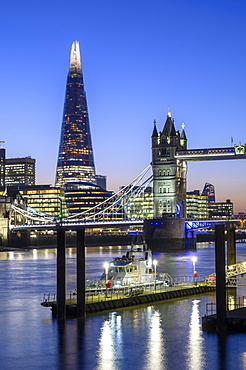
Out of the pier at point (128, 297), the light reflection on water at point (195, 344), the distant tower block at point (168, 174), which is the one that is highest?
the distant tower block at point (168, 174)

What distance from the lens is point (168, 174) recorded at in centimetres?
14400

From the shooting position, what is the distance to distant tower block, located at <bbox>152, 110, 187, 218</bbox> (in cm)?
14300

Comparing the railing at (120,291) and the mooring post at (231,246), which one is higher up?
the mooring post at (231,246)

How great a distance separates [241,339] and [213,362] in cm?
299

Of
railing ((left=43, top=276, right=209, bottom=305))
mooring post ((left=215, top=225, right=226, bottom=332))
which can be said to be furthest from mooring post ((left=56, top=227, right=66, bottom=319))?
mooring post ((left=215, top=225, right=226, bottom=332))

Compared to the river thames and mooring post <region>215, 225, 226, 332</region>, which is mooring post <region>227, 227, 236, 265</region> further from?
mooring post <region>215, 225, 226, 332</region>

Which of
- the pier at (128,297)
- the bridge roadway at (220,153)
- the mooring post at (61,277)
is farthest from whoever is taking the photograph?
the bridge roadway at (220,153)

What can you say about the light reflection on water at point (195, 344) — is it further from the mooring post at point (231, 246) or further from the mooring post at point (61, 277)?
the mooring post at point (231, 246)

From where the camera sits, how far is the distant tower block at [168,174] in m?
143

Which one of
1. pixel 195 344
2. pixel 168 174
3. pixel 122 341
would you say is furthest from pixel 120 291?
pixel 168 174

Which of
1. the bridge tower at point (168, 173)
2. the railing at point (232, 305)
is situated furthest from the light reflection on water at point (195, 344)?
→ the bridge tower at point (168, 173)

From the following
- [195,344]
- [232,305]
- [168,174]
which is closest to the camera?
[195,344]

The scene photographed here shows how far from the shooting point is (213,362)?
112ft

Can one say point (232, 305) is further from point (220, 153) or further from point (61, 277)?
point (220, 153)
